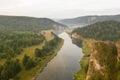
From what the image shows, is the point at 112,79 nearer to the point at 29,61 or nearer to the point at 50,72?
the point at 50,72

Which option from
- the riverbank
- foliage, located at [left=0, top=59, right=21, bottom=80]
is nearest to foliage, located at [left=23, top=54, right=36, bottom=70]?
the riverbank

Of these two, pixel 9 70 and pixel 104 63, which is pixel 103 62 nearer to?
pixel 104 63

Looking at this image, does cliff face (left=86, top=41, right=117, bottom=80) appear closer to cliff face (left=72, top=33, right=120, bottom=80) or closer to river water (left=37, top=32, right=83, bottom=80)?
cliff face (left=72, top=33, right=120, bottom=80)

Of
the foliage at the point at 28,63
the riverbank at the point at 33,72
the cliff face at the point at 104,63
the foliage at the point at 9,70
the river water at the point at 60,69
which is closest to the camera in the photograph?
the cliff face at the point at 104,63

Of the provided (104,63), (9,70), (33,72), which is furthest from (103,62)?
(9,70)

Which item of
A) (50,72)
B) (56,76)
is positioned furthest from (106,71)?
(50,72)

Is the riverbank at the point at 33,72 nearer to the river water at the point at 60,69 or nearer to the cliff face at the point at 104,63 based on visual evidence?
the river water at the point at 60,69

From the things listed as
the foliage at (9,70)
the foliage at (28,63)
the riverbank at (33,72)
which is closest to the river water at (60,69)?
the riverbank at (33,72)

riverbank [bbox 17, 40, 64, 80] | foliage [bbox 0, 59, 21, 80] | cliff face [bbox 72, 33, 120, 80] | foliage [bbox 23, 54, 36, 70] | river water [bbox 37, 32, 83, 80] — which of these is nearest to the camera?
cliff face [bbox 72, 33, 120, 80]
